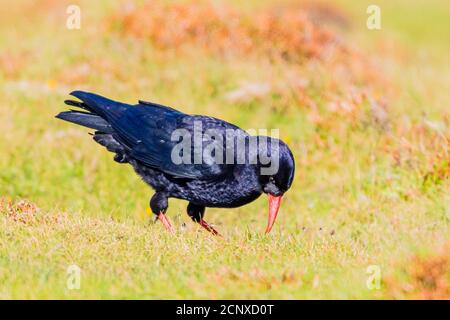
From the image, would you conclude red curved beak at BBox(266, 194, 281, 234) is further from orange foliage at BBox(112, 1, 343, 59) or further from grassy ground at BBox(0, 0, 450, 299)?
orange foliage at BBox(112, 1, 343, 59)

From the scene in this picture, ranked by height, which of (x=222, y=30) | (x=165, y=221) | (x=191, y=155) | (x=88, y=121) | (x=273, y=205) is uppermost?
(x=222, y=30)

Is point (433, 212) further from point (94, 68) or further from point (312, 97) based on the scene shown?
point (94, 68)

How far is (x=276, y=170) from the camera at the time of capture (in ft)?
20.6

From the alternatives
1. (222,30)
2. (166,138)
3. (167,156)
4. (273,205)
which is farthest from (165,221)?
(222,30)

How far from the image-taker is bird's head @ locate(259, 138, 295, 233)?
6258 mm

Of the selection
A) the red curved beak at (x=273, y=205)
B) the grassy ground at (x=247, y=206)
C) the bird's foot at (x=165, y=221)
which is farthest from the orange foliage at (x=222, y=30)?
the red curved beak at (x=273, y=205)

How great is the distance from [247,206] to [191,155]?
2499 mm

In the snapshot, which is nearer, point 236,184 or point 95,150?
point 236,184

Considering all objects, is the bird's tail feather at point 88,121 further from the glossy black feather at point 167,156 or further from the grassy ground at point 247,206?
the grassy ground at point 247,206

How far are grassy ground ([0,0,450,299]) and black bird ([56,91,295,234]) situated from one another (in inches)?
11.9

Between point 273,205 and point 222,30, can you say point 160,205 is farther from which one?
point 222,30

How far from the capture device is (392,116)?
9414 mm

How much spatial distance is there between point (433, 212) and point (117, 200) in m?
3.56
